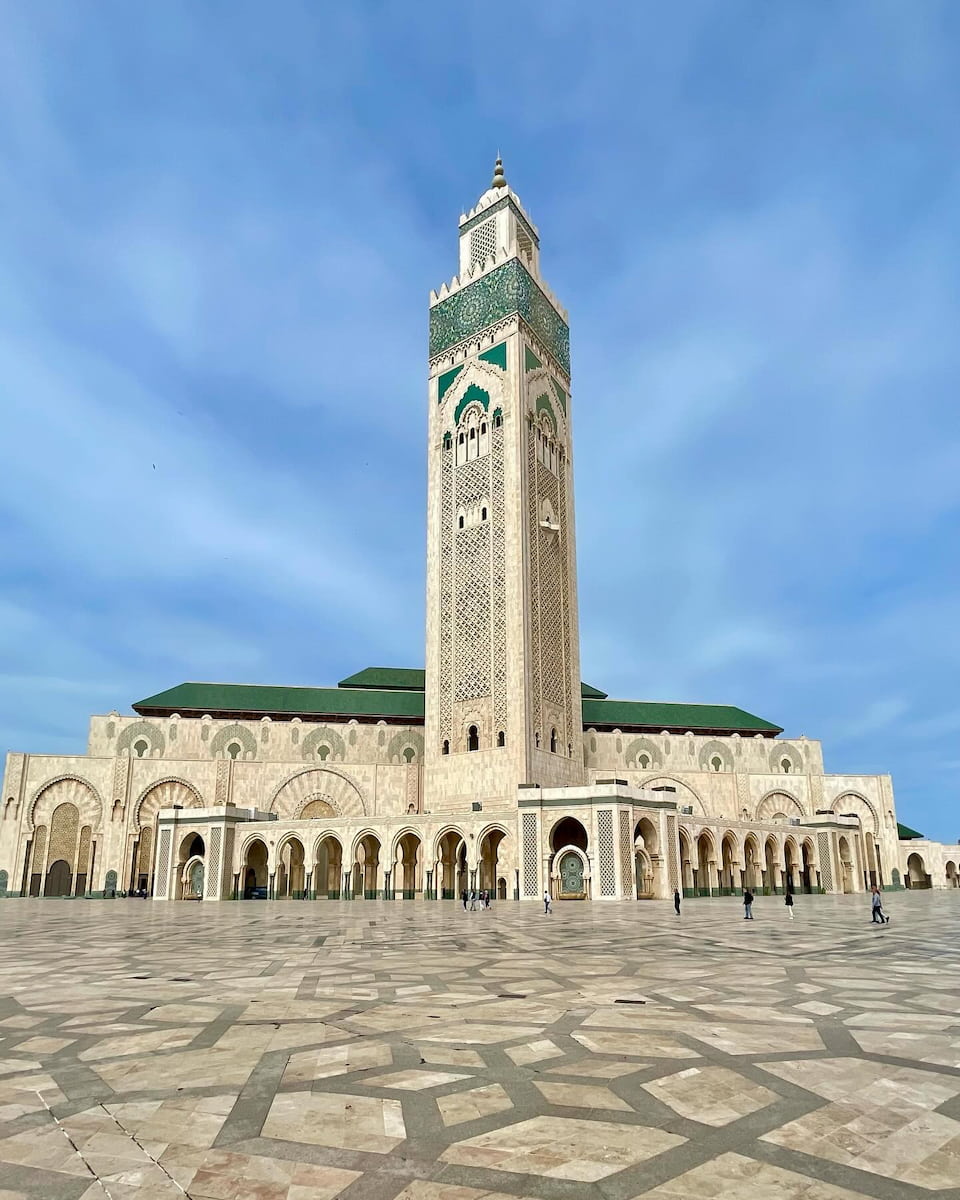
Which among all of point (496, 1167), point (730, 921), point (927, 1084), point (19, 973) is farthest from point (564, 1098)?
point (730, 921)

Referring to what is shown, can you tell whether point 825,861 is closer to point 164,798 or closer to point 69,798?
point 164,798

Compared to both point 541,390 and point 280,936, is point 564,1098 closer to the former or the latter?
point 280,936

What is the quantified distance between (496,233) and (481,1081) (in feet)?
139

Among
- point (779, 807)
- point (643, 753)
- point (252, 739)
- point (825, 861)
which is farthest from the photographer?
point (779, 807)

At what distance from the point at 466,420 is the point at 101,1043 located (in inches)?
1413

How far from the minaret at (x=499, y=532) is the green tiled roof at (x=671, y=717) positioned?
6920 mm

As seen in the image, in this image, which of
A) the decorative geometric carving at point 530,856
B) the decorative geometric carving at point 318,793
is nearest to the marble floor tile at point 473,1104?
the decorative geometric carving at point 530,856

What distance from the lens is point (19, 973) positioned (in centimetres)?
931

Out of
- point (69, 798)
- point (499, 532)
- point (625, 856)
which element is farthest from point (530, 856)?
point (69, 798)

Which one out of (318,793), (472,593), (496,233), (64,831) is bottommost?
(64,831)

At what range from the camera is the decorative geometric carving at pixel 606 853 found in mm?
29109

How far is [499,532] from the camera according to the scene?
121ft

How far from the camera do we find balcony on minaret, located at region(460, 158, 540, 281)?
4091cm

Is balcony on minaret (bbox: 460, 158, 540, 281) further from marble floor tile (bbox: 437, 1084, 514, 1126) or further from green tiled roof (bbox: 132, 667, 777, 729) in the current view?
marble floor tile (bbox: 437, 1084, 514, 1126)
